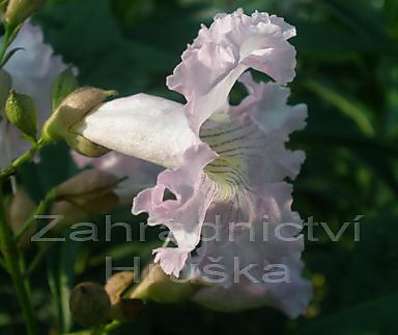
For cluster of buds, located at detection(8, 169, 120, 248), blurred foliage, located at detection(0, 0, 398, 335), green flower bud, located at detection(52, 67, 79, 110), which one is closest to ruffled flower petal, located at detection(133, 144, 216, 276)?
green flower bud, located at detection(52, 67, 79, 110)

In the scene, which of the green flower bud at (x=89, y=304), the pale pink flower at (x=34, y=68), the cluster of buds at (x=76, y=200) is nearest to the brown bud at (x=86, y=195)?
the cluster of buds at (x=76, y=200)

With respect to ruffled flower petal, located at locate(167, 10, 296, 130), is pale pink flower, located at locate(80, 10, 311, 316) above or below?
below

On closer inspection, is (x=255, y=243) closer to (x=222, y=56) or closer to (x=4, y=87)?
(x=222, y=56)

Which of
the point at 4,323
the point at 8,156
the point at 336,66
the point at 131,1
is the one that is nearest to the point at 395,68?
the point at 336,66

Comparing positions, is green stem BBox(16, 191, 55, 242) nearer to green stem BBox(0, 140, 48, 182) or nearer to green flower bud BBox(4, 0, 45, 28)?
green stem BBox(0, 140, 48, 182)

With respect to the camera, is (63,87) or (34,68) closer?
(63,87)

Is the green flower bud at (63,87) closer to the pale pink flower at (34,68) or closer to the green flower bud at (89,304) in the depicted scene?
the pale pink flower at (34,68)

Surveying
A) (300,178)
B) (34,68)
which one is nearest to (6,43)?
(34,68)
